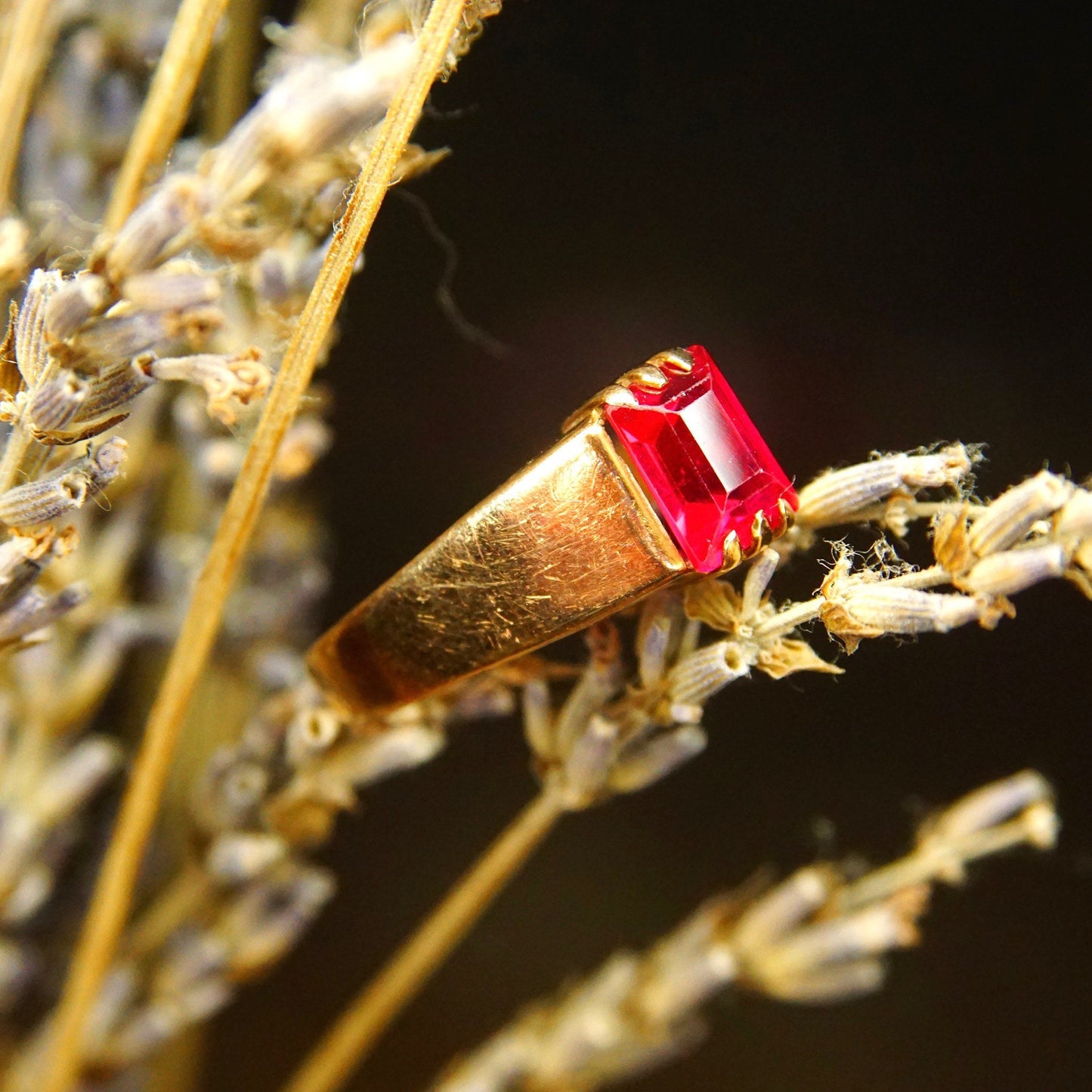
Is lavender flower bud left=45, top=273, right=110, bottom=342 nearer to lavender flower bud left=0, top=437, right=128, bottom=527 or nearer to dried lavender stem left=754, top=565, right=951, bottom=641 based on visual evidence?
lavender flower bud left=0, top=437, right=128, bottom=527

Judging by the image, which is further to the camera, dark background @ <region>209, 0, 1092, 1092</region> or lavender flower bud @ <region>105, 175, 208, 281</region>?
dark background @ <region>209, 0, 1092, 1092</region>

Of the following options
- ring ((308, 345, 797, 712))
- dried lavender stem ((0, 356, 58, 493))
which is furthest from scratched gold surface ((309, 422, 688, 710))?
Answer: dried lavender stem ((0, 356, 58, 493))

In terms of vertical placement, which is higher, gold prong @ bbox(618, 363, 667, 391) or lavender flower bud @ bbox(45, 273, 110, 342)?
lavender flower bud @ bbox(45, 273, 110, 342)

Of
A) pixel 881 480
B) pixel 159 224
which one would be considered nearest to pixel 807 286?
pixel 881 480

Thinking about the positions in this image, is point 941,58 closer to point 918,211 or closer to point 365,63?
point 918,211

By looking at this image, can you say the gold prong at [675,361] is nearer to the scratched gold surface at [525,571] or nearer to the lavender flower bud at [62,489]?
the scratched gold surface at [525,571]

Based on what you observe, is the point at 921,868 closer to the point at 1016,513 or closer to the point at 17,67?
the point at 1016,513

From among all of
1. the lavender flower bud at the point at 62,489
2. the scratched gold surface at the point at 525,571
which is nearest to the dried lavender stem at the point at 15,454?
the lavender flower bud at the point at 62,489
